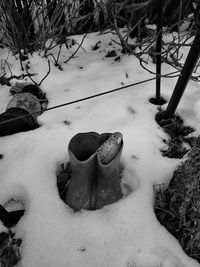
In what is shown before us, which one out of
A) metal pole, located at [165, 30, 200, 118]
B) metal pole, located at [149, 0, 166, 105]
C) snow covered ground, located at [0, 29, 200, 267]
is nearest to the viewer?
snow covered ground, located at [0, 29, 200, 267]

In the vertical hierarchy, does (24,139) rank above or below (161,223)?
above

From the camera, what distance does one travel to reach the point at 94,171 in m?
1.25

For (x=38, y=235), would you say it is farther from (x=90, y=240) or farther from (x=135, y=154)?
(x=135, y=154)

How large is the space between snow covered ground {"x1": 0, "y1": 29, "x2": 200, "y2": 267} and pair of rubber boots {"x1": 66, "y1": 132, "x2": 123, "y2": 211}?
0.18 ft

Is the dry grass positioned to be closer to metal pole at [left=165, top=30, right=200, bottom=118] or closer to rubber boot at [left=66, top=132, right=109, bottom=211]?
rubber boot at [left=66, top=132, right=109, bottom=211]

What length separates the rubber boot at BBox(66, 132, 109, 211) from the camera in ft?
4.11

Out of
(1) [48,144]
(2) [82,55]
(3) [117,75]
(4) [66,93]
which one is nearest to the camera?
(1) [48,144]

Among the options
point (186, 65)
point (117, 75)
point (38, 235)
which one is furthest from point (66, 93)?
point (38, 235)

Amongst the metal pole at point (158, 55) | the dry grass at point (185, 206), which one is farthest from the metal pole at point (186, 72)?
the dry grass at point (185, 206)

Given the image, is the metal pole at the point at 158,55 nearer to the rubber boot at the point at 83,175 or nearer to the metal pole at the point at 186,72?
the metal pole at the point at 186,72

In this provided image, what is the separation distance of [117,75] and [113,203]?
1.24 meters

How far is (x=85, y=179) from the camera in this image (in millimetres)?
1262

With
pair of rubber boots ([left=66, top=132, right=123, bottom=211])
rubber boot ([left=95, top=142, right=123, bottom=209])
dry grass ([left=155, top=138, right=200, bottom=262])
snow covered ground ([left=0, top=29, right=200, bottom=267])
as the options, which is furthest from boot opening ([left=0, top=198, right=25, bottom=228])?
dry grass ([left=155, top=138, right=200, bottom=262])

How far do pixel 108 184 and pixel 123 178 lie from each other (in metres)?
0.23
